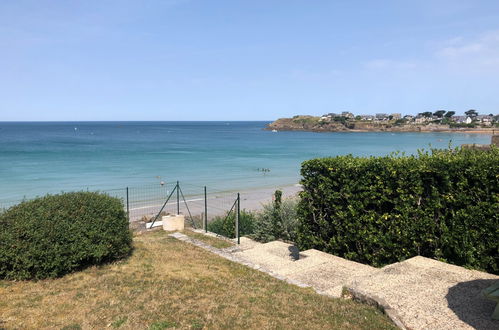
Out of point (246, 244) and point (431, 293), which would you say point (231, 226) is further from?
point (431, 293)

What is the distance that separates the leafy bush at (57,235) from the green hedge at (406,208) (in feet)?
17.2

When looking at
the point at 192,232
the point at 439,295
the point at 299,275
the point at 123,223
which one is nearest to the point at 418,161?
the point at 439,295

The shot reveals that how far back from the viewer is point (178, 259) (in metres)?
9.12

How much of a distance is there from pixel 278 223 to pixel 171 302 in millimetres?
7031

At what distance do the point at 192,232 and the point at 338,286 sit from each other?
23.4ft

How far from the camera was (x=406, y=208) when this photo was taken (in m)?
8.09

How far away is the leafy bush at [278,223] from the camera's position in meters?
12.7

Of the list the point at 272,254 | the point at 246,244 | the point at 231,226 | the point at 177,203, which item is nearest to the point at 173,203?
the point at 177,203

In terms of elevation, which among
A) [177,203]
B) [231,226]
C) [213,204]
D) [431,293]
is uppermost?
[431,293]

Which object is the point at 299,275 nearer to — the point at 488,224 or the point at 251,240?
the point at 488,224

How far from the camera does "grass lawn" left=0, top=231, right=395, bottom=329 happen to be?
5332 millimetres

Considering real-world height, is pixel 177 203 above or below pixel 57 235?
below

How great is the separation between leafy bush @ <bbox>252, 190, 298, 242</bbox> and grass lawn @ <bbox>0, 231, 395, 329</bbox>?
175 inches

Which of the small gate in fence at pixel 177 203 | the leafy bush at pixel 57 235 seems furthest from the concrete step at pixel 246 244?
the leafy bush at pixel 57 235
